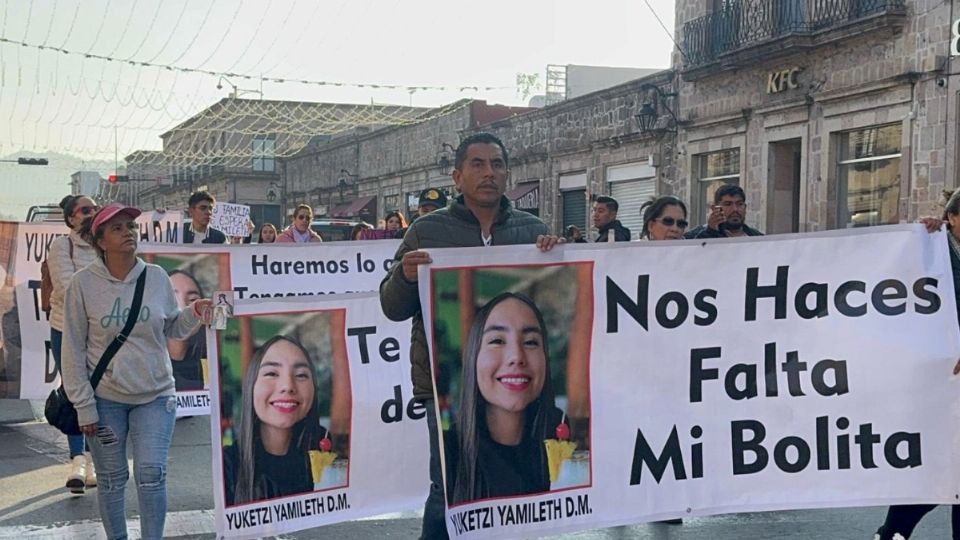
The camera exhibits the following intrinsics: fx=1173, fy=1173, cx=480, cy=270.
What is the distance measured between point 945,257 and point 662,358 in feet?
4.32

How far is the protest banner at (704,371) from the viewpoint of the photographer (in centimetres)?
473

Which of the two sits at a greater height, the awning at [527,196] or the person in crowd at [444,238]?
the awning at [527,196]

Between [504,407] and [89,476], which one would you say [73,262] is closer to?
[89,476]

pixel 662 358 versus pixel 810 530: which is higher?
pixel 662 358

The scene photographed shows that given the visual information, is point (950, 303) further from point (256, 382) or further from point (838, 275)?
point (256, 382)

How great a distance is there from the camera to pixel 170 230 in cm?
1228

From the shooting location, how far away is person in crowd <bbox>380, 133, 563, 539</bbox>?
4672 millimetres

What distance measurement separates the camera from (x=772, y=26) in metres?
18.9

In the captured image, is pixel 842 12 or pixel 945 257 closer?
pixel 945 257

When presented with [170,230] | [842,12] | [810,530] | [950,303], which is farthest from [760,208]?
[950,303]

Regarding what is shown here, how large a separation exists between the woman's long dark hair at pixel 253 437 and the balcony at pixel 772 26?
13029 millimetres

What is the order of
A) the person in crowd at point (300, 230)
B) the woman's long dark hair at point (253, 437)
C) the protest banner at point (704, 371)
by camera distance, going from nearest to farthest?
the protest banner at point (704, 371) → the woman's long dark hair at point (253, 437) → the person in crowd at point (300, 230)

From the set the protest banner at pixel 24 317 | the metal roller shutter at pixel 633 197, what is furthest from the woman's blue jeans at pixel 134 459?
the metal roller shutter at pixel 633 197

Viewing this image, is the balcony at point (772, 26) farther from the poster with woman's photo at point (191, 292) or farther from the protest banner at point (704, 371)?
the protest banner at point (704, 371)
